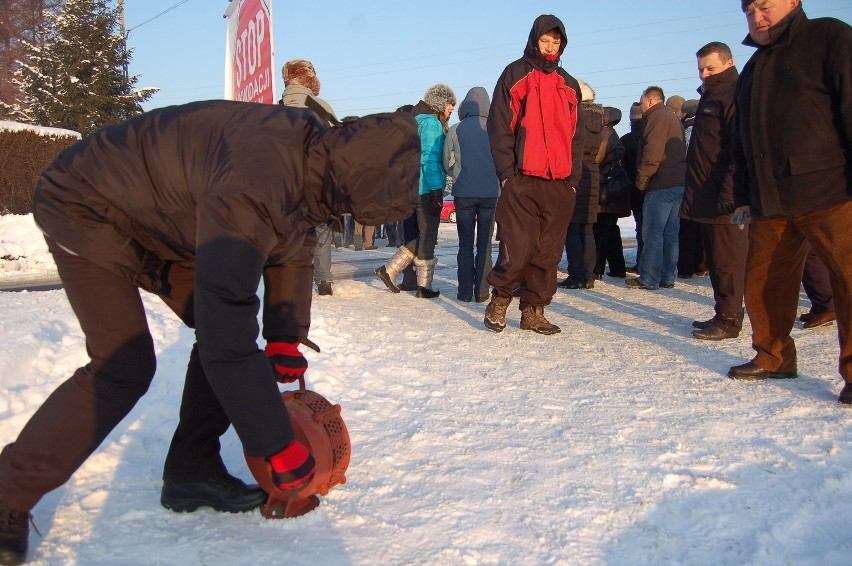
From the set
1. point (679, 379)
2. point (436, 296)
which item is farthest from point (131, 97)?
point (679, 379)

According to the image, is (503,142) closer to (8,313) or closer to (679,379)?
(679,379)

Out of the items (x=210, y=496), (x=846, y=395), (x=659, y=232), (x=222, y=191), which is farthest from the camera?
(x=659, y=232)

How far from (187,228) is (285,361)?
0.58m

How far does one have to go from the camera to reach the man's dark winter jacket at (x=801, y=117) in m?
3.37

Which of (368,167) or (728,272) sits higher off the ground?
(368,167)

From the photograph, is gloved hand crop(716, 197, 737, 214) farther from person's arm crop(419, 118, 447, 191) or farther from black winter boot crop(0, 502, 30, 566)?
black winter boot crop(0, 502, 30, 566)

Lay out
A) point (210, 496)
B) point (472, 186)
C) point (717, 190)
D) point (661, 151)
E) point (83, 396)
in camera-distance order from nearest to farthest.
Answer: point (83, 396), point (210, 496), point (717, 190), point (472, 186), point (661, 151)

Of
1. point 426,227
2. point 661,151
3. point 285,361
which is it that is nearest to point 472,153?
point 426,227

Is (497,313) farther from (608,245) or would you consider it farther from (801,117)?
(608,245)

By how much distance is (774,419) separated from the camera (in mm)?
3234

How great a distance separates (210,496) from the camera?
245cm

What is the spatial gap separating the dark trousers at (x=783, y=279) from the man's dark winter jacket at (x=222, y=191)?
2402 millimetres

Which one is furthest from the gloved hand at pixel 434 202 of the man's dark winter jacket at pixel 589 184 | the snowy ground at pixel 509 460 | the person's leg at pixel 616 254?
the person's leg at pixel 616 254

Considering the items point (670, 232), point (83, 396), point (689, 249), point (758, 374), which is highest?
point (670, 232)
